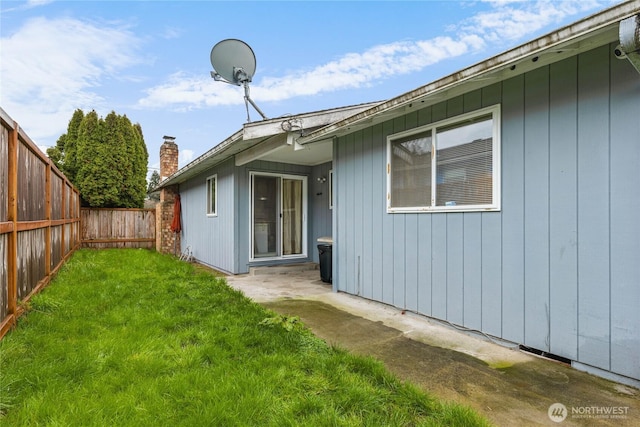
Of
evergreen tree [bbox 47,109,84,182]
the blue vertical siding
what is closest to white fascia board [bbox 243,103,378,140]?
the blue vertical siding

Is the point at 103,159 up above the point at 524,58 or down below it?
above

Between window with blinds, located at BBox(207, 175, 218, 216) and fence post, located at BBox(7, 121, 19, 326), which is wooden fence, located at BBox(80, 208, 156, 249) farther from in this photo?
fence post, located at BBox(7, 121, 19, 326)

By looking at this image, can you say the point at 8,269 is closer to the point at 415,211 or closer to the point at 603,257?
the point at 415,211

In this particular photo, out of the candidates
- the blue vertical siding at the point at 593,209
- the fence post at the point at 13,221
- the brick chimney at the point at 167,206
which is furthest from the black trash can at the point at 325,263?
the brick chimney at the point at 167,206

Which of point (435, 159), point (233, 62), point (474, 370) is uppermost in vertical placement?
point (233, 62)

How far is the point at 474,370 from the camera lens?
2.45 meters

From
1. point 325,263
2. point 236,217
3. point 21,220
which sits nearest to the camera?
point 21,220

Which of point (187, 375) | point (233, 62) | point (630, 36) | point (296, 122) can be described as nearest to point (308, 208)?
point (296, 122)

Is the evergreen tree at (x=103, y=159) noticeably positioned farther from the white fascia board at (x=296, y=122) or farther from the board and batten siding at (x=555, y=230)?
the board and batten siding at (x=555, y=230)

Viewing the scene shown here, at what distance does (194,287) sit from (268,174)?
3.22 m

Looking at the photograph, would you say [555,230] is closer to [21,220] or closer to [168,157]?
[21,220]

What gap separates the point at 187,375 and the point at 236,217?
497cm

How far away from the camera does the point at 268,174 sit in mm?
7363

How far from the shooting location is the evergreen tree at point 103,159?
1135cm
